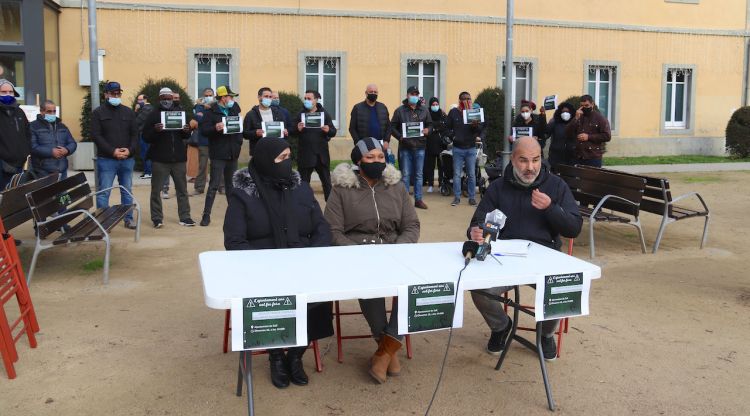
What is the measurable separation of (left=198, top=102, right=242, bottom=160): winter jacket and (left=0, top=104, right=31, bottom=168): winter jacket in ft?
7.59

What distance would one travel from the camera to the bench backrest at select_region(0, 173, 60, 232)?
20.9 feet

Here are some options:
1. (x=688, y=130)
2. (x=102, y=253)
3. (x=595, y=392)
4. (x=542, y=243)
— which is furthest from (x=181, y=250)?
(x=688, y=130)

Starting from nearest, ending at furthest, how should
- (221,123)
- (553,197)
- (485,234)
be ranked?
(485,234) → (553,197) → (221,123)

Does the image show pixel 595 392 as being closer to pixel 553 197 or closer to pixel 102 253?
pixel 553 197

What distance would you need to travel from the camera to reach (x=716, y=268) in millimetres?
7723

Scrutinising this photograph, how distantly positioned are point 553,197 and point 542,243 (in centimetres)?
31

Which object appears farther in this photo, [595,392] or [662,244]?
[662,244]

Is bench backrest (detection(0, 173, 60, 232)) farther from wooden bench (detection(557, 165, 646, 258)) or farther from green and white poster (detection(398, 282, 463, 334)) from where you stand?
wooden bench (detection(557, 165, 646, 258))

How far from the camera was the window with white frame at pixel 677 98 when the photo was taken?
22.9 meters

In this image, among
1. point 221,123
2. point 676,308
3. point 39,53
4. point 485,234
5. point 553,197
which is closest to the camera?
point 485,234

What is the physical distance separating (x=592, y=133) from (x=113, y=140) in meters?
6.57

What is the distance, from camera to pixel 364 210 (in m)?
5.35

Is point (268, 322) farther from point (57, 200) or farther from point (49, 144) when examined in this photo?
point (49, 144)

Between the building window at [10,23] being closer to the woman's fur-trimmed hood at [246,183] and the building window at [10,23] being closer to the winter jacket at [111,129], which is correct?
the winter jacket at [111,129]
